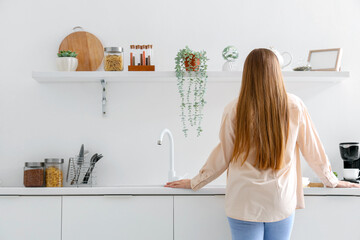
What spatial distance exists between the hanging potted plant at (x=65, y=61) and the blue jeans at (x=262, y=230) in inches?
60.6

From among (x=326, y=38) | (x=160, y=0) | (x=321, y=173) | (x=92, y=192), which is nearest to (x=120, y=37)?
(x=160, y=0)

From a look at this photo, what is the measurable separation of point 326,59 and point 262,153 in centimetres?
129

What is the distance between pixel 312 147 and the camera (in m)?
2.39

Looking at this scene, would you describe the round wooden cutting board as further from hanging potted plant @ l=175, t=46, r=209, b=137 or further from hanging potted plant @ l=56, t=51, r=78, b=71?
hanging potted plant @ l=175, t=46, r=209, b=137

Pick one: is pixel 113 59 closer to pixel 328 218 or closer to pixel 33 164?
pixel 33 164

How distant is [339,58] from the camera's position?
3084mm

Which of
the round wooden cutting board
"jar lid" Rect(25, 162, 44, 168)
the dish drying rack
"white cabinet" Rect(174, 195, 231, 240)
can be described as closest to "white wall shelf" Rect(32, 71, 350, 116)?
the round wooden cutting board

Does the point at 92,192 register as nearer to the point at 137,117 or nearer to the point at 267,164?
the point at 137,117

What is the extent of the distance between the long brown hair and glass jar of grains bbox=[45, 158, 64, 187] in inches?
51.5

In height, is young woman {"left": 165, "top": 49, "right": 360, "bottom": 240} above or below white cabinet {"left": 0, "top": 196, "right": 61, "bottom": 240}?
above

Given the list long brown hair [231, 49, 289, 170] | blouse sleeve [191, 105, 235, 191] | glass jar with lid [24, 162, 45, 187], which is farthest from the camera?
glass jar with lid [24, 162, 45, 187]

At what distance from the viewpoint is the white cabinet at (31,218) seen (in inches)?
102

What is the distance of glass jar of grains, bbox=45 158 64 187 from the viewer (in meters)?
2.96

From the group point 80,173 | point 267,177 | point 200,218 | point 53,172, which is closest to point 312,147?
point 267,177
